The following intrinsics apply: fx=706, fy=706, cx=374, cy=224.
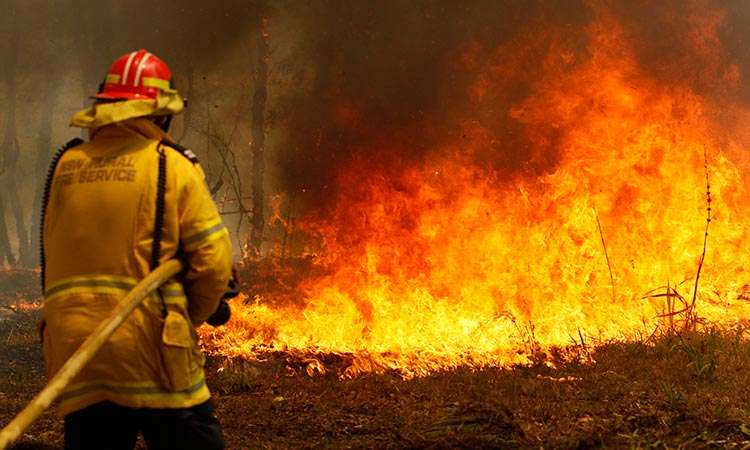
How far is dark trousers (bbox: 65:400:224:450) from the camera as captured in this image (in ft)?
8.67

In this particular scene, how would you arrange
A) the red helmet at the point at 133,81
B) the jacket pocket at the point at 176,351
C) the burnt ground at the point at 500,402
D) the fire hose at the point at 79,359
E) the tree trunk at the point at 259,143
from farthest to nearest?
the tree trunk at the point at 259,143
the burnt ground at the point at 500,402
the red helmet at the point at 133,81
the jacket pocket at the point at 176,351
the fire hose at the point at 79,359

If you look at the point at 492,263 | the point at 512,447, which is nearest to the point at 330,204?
the point at 492,263

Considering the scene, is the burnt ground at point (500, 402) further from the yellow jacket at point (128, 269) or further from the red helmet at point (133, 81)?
the red helmet at point (133, 81)

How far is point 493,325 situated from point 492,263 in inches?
36.9

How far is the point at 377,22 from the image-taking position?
10.6 m

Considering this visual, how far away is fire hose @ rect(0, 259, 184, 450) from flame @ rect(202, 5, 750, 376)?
4.96m

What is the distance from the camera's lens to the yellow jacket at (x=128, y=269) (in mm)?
2592

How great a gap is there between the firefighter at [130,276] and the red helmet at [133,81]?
0.30ft

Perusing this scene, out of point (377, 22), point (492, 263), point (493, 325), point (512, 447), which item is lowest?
point (512, 447)

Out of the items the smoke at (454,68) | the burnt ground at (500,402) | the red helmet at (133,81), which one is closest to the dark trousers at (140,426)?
the red helmet at (133,81)

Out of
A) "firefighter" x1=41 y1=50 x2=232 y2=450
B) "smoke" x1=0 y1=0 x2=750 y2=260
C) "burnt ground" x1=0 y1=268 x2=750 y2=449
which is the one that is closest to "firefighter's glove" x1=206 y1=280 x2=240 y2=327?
"firefighter" x1=41 y1=50 x2=232 y2=450

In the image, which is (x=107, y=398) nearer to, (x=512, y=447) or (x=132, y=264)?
(x=132, y=264)

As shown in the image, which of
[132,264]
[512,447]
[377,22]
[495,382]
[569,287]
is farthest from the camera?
[377,22]

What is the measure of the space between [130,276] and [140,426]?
1.98ft
